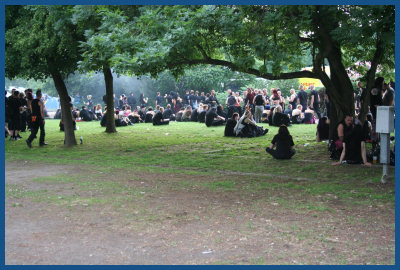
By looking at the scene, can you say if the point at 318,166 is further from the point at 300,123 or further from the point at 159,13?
the point at 300,123

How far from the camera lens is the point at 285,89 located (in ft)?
131

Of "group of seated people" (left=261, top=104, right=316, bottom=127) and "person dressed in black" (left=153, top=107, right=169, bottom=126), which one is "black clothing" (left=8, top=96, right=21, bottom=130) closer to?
"person dressed in black" (left=153, top=107, right=169, bottom=126)

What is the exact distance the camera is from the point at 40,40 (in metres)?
15.4

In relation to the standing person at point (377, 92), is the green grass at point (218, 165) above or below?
below

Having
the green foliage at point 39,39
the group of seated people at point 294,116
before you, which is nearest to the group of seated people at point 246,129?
the group of seated people at point 294,116

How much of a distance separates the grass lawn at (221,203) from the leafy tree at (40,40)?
287cm

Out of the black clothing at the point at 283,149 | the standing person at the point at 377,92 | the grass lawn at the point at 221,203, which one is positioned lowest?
the grass lawn at the point at 221,203

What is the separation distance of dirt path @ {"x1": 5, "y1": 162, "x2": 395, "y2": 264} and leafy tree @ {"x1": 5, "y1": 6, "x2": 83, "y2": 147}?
249 inches

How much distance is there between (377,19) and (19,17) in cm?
1058

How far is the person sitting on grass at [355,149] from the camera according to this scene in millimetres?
11992

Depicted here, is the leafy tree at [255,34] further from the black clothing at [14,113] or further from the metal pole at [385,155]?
the black clothing at [14,113]

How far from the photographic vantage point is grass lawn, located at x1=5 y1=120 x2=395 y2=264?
5.93 m

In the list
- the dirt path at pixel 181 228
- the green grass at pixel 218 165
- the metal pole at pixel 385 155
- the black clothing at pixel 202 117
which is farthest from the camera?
the black clothing at pixel 202 117

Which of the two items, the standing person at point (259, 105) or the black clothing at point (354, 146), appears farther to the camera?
the standing person at point (259, 105)
